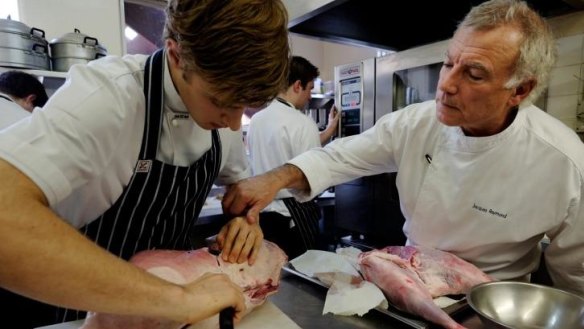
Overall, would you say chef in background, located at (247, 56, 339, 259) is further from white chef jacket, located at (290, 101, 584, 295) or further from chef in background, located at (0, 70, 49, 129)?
chef in background, located at (0, 70, 49, 129)

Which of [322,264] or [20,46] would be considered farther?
[20,46]

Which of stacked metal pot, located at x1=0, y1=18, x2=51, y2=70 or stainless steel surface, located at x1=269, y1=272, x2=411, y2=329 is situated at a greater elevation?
stacked metal pot, located at x1=0, y1=18, x2=51, y2=70

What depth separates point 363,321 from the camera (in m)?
0.84

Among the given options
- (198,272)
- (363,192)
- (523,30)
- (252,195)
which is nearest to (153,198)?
(198,272)

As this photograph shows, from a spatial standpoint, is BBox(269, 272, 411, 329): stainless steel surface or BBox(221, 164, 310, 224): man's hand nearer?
BBox(269, 272, 411, 329): stainless steel surface

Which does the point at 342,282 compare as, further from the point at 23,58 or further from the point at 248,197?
the point at 23,58

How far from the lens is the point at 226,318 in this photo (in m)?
0.70

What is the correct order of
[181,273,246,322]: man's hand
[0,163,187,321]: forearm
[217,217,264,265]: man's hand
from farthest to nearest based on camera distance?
1. [217,217,264,265]: man's hand
2. [181,273,246,322]: man's hand
3. [0,163,187,321]: forearm

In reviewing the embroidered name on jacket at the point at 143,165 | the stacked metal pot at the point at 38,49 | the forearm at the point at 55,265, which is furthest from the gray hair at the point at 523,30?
the stacked metal pot at the point at 38,49

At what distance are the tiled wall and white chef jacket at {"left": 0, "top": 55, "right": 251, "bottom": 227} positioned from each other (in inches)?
56.9

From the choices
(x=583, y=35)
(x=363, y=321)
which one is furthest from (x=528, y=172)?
(x=583, y=35)

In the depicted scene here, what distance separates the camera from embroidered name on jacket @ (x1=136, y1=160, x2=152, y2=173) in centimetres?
86

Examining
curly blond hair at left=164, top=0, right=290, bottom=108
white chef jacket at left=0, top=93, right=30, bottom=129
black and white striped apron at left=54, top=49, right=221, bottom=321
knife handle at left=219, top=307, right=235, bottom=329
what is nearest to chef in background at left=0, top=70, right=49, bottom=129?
white chef jacket at left=0, top=93, right=30, bottom=129

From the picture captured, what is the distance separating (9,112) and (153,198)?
4.76 ft
